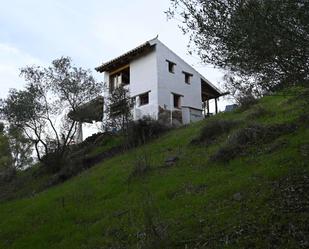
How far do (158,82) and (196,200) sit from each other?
79.6 feet

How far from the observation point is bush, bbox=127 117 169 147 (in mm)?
28172

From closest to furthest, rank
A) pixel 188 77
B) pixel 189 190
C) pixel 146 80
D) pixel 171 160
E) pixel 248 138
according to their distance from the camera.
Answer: pixel 189 190, pixel 248 138, pixel 171 160, pixel 146 80, pixel 188 77

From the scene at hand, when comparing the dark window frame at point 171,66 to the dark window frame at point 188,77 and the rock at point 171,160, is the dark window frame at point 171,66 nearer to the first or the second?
the dark window frame at point 188,77

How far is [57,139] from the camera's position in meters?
29.7

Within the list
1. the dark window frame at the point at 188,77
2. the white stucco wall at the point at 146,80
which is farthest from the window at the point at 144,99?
the dark window frame at the point at 188,77

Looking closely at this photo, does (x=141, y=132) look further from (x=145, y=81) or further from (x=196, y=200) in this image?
(x=196, y=200)

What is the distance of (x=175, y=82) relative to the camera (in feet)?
126

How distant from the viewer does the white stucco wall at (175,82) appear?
3672cm

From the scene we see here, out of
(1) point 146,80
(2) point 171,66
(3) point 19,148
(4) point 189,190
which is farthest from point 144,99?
(4) point 189,190

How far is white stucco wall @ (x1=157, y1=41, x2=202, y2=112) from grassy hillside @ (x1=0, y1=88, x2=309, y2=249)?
46.7 ft

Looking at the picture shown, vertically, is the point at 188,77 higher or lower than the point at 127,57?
lower

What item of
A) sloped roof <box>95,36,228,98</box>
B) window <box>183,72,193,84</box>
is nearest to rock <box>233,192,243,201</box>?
sloped roof <box>95,36,228,98</box>

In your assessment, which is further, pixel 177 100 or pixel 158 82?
pixel 177 100

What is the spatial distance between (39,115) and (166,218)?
1970 centimetres
